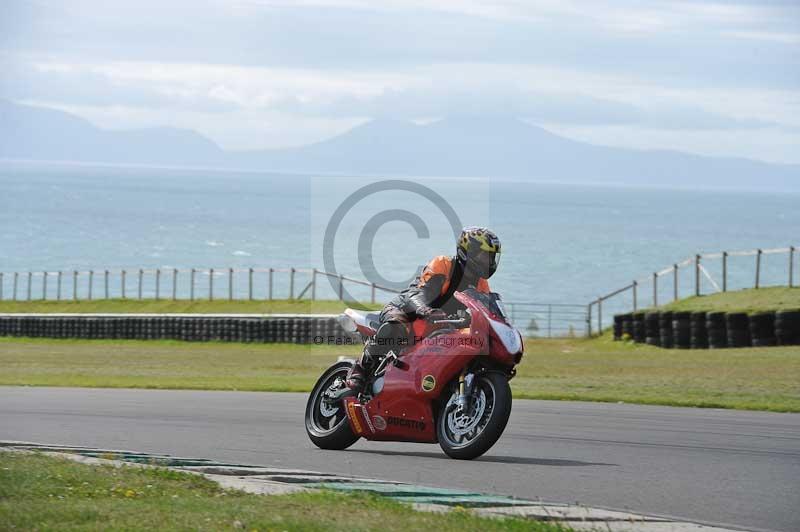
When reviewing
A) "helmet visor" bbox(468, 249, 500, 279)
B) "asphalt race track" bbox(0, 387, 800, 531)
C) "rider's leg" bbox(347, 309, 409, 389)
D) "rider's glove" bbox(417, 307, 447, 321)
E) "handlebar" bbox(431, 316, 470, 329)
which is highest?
"helmet visor" bbox(468, 249, 500, 279)

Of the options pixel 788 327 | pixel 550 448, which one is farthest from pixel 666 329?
pixel 550 448

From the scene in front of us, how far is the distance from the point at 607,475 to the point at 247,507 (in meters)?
3.17

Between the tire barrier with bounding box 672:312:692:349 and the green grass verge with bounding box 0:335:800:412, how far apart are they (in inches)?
18.3

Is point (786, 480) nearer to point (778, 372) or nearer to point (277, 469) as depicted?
point (277, 469)

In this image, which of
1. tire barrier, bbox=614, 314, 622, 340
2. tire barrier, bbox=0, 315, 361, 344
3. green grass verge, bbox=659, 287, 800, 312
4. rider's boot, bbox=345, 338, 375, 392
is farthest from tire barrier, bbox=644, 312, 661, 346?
rider's boot, bbox=345, 338, 375, 392

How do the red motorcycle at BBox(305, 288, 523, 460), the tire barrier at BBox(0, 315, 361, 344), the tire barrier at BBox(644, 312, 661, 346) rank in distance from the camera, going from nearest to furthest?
1. the red motorcycle at BBox(305, 288, 523, 460)
2. the tire barrier at BBox(644, 312, 661, 346)
3. the tire barrier at BBox(0, 315, 361, 344)

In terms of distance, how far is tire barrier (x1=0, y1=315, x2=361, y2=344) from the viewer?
3638 centimetres

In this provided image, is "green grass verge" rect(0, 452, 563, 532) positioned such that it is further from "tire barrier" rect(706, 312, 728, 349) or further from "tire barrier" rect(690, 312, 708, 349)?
"tire barrier" rect(690, 312, 708, 349)

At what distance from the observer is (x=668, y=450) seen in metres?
11.1

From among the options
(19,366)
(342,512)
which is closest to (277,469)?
(342,512)

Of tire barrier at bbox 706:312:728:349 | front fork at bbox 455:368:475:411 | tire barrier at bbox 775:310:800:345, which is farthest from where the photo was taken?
tire barrier at bbox 706:312:728:349

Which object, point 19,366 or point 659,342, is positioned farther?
point 659,342

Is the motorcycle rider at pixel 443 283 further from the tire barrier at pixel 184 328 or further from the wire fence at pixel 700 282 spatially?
the wire fence at pixel 700 282

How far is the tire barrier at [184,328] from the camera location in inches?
1432
